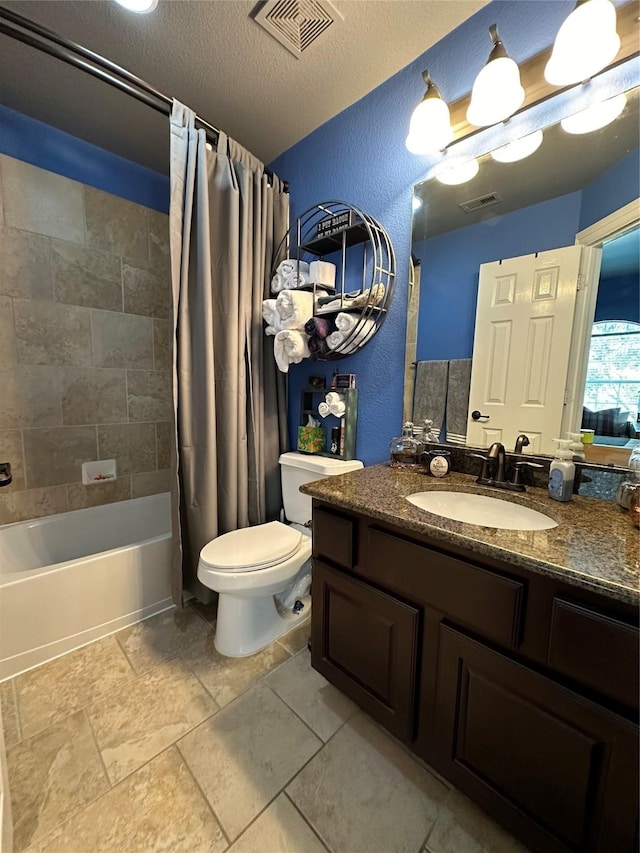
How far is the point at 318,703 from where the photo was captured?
48.3 inches

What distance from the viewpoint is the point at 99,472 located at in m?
2.02

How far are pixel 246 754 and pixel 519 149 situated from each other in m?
2.13

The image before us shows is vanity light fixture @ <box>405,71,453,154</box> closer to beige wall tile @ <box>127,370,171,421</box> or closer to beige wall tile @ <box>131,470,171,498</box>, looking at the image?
beige wall tile @ <box>127,370,171,421</box>

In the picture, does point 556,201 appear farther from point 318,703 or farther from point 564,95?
point 318,703

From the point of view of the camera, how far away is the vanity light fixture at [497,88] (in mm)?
1040

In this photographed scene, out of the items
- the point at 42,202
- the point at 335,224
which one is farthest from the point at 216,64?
the point at 42,202

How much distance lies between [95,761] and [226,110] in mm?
2599

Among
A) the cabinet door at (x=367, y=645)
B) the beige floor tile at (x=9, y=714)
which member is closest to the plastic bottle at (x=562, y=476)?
the cabinet door at (x=367, y=645)

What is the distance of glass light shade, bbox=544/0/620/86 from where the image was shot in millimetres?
900

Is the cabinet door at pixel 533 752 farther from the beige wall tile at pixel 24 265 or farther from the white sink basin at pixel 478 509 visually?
the beige wall tile at pixel 24 265

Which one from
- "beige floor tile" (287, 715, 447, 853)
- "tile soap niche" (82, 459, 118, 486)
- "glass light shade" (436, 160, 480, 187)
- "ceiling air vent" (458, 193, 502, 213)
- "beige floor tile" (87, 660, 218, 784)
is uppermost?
"glass light shade" (436, 160, 480, 187)

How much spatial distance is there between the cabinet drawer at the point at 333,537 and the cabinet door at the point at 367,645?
51mm

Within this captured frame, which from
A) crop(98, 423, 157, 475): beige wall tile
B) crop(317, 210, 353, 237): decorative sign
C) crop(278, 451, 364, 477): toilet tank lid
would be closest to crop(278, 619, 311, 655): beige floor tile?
crop(278, 451, 364, 477): toilet tank lid

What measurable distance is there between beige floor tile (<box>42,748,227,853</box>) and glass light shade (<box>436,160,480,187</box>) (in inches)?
84.1
